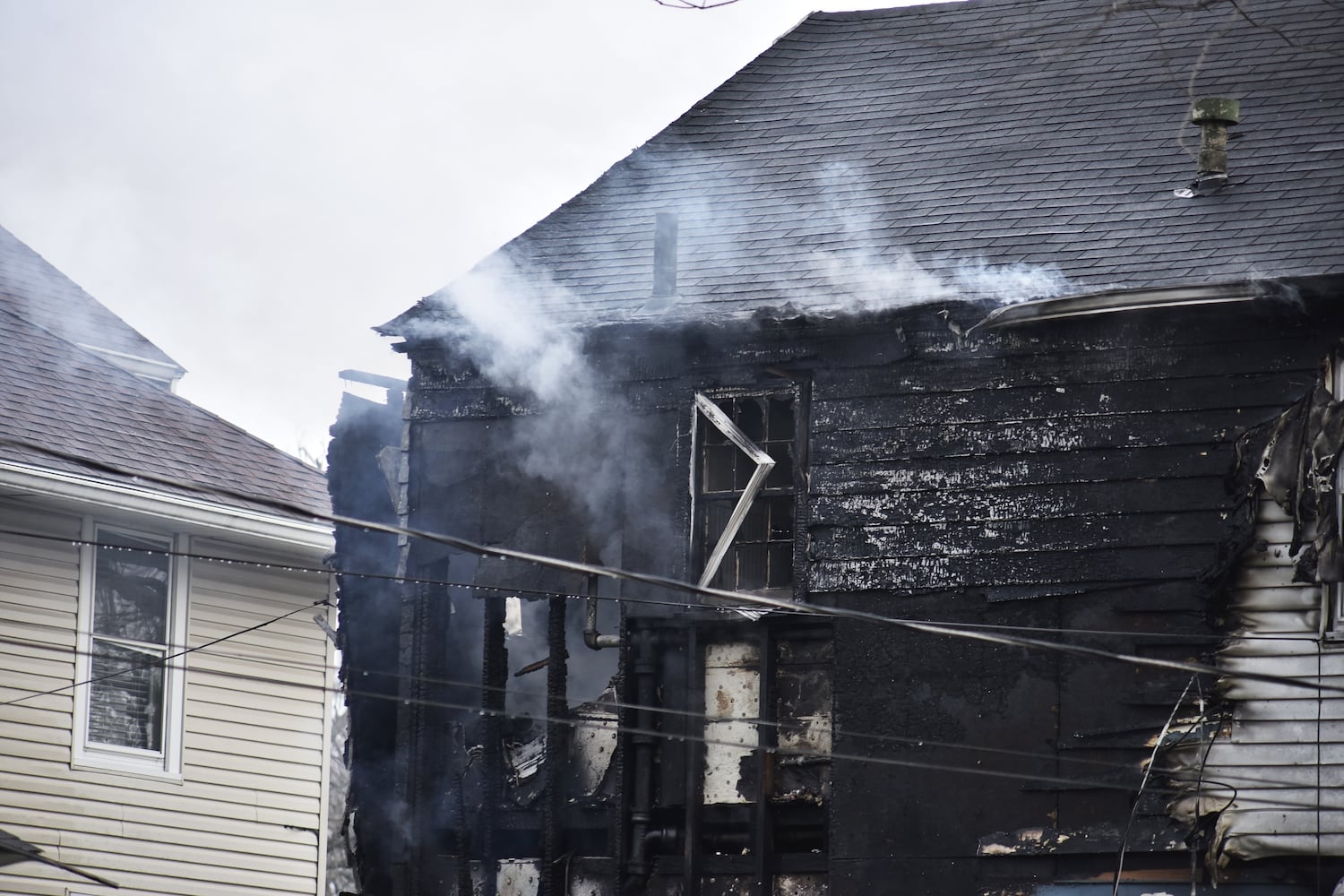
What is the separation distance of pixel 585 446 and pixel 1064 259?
3778 millimetres

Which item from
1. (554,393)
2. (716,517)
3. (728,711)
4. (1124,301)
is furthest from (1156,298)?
(554,393)

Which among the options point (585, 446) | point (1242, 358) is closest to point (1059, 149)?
point (1242, 358)

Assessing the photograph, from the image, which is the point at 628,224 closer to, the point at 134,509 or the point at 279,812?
the point at 134,509

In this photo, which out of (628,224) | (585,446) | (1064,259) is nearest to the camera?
(1064,259)

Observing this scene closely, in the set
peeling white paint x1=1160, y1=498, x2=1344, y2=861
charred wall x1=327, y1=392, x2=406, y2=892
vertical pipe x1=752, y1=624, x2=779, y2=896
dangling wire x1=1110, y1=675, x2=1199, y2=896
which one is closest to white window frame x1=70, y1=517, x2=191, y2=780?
charred wall x1=327, y1=392, x2=406, y2=892

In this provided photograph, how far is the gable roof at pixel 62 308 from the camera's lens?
16625mm

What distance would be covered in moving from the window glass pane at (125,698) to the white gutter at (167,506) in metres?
1.13

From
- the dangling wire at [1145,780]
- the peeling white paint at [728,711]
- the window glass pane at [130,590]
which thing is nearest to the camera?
the dangling wire at [1145,780]

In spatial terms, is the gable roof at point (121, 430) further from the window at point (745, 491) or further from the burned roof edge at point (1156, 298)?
the burned roof edge at point (1156, 298)

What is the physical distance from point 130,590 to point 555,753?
13.1 feet

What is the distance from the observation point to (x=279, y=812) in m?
15.9

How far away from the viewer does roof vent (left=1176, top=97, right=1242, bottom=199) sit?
1338cm

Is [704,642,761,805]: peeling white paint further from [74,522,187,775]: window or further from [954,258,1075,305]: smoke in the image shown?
[74,522,187,775]: window

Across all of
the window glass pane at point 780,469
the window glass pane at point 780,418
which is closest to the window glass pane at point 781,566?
the window glass pane at point 780,469
